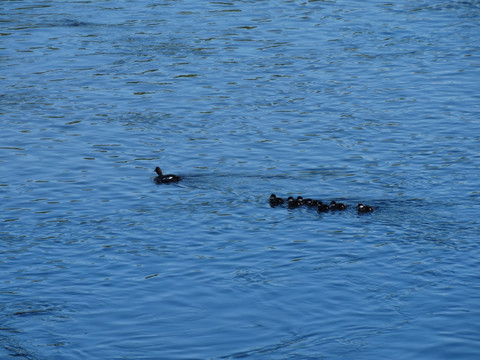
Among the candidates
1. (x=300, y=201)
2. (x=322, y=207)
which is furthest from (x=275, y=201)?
(x=322, y=207)

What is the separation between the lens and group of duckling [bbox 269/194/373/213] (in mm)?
17344

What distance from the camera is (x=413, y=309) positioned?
46.2 ft

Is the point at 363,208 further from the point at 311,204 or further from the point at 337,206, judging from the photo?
the point at 311,204

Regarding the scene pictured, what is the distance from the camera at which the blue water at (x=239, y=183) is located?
13906 mm

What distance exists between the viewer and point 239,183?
63.2 feet

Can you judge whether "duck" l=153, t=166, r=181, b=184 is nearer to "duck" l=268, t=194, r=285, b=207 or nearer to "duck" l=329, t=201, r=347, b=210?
"duck" l=268, t=194, r=285, b=207

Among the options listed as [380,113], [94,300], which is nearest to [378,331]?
[94,300]

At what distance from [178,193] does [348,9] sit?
54.2 ft

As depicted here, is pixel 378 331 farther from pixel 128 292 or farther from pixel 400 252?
pixel 128 292

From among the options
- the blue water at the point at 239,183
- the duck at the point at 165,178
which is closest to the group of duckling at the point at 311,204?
the blue water at the point at 239,183

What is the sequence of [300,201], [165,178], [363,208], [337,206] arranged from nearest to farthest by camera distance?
[363,208]
[337,206]
[300,201]
[165,178]

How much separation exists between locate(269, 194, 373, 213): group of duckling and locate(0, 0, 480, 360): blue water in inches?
5.7

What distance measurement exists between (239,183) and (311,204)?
7.29 ft

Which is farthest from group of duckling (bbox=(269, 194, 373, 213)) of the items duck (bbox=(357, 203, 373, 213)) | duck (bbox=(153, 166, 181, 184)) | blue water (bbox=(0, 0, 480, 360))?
duck (bbox=(153, 166, 181, 184))
